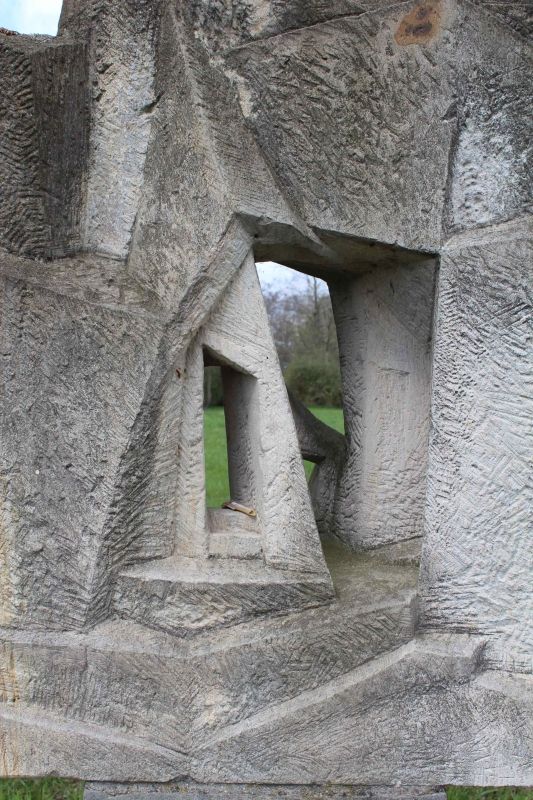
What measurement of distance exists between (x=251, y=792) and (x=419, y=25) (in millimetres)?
2178

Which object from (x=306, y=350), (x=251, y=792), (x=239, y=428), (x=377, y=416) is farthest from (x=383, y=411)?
(x=306, y=350)

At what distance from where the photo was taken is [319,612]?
82.3 inches

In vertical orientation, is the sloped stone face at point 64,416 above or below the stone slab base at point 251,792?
above

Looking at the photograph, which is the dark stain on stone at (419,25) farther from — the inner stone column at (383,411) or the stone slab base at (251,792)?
the stone slab base at (251,792)

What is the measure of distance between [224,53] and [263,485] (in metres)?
1.21

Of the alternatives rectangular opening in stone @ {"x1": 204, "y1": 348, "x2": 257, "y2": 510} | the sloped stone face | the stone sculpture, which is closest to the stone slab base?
the stone sculpture

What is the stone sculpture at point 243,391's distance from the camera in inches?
75.4

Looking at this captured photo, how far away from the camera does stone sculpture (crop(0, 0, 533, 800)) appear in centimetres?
192

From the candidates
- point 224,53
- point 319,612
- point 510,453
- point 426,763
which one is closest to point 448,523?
point 510,453

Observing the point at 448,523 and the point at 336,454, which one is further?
the point at 336,454

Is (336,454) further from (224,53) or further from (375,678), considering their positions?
(224,53)

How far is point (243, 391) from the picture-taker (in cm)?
217

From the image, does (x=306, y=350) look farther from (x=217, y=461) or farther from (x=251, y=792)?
(x=251, y=792)

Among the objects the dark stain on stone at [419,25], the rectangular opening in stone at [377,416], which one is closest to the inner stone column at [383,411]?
the rectangular opening in stone at [377,416]
